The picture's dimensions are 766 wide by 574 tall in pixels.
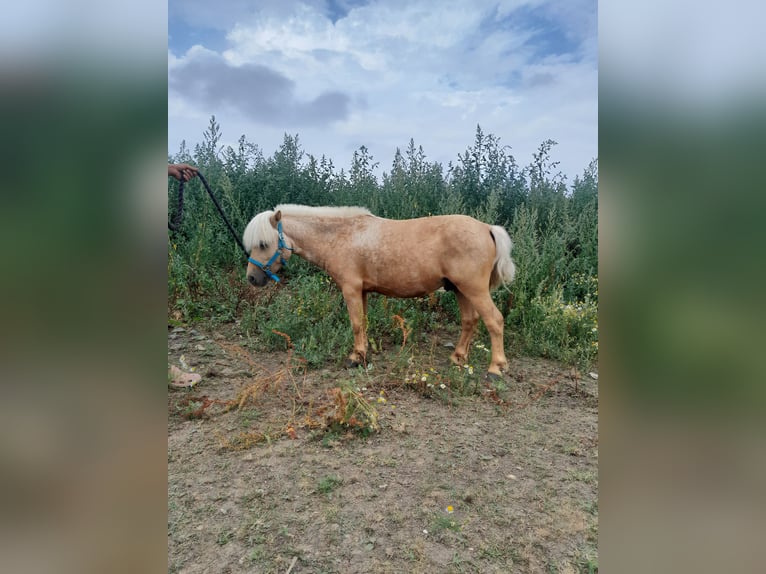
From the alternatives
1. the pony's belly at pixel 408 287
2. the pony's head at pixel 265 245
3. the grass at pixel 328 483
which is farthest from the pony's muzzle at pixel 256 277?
the grass at pixel 328 483

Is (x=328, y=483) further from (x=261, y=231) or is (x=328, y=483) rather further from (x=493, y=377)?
(x=261, y=231)

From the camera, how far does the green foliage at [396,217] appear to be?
4.56m

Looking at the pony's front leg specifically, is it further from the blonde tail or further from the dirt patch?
the blonde tail

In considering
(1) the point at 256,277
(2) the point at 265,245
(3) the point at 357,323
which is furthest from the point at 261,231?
(3) the point at 357,323

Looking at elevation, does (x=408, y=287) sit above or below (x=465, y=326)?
above

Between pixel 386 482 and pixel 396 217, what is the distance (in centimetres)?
452

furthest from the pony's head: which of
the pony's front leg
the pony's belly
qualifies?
the pony's belly

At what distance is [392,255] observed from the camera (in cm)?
396

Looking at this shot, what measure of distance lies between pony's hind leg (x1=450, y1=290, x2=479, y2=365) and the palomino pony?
0.03ft

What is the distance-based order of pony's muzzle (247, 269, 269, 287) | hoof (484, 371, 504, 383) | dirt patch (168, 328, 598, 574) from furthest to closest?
pony's muzzle (247, 269, 269, 287), hoof (484, 371, 504, 383), dirt patch (168, 328, 598, 574)

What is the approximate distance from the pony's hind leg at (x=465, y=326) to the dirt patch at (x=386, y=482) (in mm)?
728

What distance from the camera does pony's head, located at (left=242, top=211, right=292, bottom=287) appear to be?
4043 millimetres

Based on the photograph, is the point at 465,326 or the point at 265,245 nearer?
the point at 265,245
